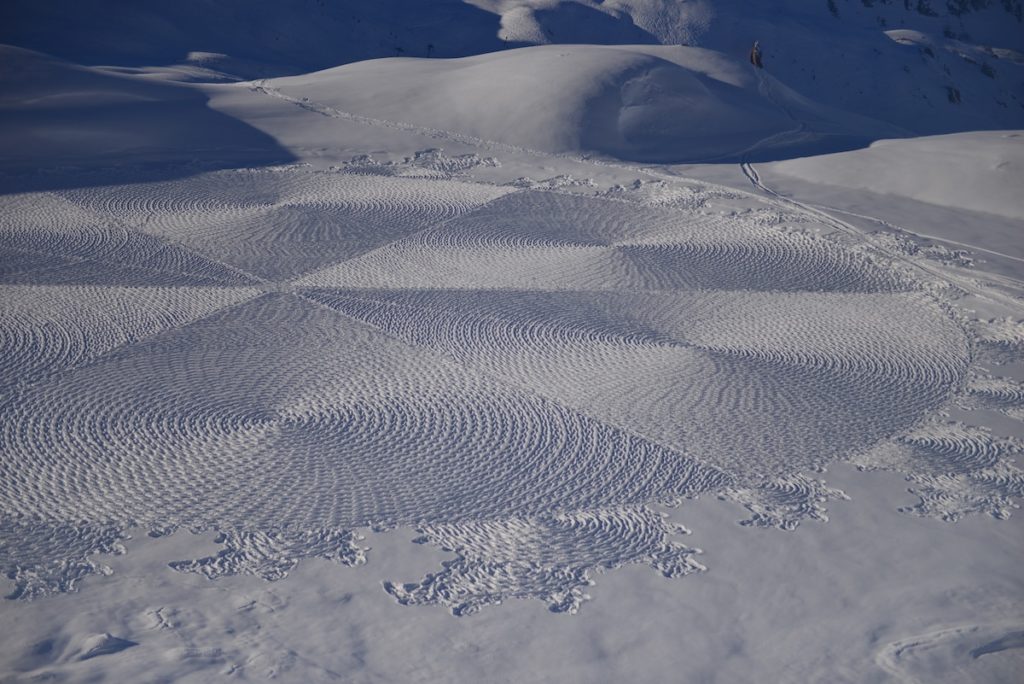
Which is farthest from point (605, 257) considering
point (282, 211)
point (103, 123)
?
point (103, 123)

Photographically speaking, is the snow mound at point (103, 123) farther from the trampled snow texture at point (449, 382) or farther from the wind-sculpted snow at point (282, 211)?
the trampled snow texture at point (449, 382)

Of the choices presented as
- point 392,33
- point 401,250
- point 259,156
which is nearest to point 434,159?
point 259,156

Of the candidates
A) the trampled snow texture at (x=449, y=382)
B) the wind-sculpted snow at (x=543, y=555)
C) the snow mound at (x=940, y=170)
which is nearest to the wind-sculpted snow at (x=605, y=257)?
the trampled snow texture at (x=449, y=382)

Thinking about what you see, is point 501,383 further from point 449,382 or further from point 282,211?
point 282,211

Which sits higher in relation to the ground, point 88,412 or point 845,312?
point 845,312

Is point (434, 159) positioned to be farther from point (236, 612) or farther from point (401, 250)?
point (236, 612)

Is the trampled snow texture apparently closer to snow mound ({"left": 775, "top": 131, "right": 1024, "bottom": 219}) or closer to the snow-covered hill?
snow mound ({"left": 775, "top": 131, "right": 1024, "bottom": 219})

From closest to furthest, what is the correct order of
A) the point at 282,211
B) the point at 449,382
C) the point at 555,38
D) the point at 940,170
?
the point at 449,382, the point at 282,211, the point at 940,170, the point at 555,38
